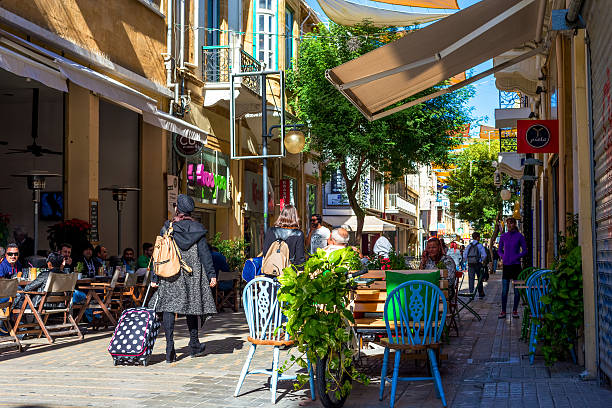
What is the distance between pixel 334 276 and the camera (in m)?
6.03

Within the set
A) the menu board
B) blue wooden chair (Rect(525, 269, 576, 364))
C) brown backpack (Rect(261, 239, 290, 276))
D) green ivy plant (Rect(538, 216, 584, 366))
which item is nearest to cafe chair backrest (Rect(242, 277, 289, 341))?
brown backpack (Rect(261, 239, 290, 276))

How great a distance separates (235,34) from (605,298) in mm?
15470

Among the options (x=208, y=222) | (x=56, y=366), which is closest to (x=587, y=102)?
(x=56, y=366)

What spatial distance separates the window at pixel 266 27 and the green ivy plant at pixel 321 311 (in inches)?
794

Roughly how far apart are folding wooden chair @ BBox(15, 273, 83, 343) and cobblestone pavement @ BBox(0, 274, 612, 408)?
0.86 feet

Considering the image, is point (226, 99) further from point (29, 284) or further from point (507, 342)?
point (507, 342)

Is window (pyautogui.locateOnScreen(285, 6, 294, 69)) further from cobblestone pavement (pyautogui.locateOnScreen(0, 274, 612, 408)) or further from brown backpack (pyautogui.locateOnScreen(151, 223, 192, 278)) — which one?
brown backpack (pyautogui.locateOnScreen(151, 223, 192, 278))

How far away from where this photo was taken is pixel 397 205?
59.1 metres

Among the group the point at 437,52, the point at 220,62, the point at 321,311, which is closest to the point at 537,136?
the point at 437,52

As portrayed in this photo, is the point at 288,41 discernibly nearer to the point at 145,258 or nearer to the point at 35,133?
the point at 35,133

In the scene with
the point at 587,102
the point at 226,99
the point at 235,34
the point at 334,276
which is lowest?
the point at 334,276

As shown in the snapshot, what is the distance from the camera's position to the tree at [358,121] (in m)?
26.0

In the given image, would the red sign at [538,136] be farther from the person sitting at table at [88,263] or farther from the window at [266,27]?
the window at [266,27]

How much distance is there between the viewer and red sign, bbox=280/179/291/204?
28656 millimetres
